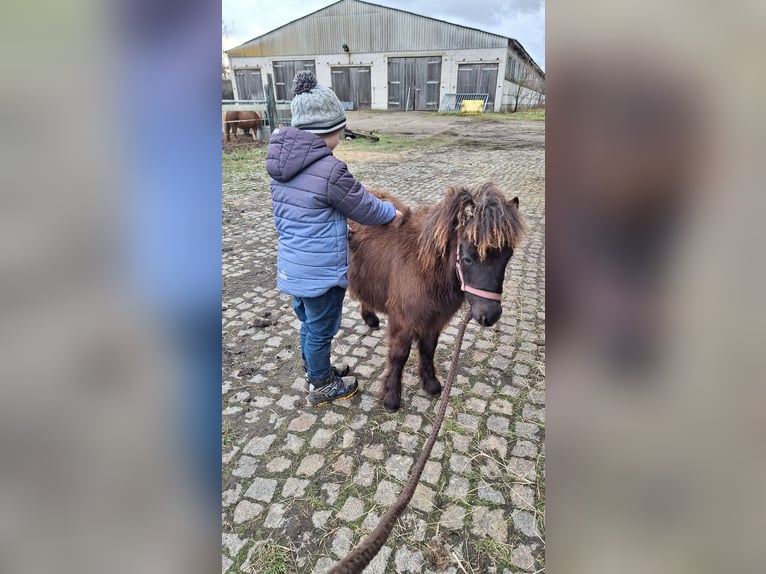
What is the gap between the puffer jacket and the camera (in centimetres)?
237

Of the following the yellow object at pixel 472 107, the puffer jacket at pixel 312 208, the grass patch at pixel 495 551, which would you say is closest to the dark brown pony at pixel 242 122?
the yellow object at pixel 472 107

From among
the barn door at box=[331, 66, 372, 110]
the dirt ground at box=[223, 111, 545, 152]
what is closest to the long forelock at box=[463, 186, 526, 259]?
the barn door at box=[331, 66, 372, 110]

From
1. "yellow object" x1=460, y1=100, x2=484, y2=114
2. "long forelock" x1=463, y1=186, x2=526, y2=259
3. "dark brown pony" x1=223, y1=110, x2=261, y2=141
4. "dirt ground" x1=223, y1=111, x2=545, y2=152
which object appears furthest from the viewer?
"dirt ground" x1=223, y1=111, x2=545, y2=152

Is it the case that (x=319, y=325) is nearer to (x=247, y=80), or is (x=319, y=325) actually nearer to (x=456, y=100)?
(x=247, y=80)

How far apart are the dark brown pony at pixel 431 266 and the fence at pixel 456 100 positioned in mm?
12878

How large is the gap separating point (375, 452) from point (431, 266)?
1.44 metres

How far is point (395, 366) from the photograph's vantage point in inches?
127

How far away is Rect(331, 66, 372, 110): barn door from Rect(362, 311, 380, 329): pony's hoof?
737cm

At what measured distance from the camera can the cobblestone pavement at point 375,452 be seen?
230cm

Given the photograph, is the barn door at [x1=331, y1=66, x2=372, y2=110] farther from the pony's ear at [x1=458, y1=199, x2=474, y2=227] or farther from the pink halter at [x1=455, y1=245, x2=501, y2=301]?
the pink halter at [x1=455, y1=245, x2=501, y2=301]
